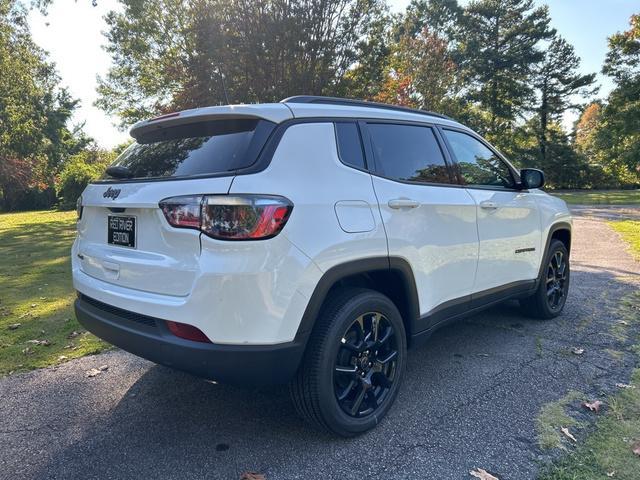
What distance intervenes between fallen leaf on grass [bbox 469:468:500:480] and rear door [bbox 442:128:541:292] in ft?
5.14

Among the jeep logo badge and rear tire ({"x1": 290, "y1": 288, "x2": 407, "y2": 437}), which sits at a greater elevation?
the jeep logo badge

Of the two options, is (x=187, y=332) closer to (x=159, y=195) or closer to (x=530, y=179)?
(x=159, y=195)

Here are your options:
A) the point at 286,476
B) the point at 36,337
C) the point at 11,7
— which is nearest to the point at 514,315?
Result: the point at 286,476

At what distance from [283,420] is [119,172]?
1.86 m

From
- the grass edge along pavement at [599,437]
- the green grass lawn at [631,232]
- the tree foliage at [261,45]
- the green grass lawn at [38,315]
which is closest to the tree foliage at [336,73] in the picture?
the tree foliage at [261,45]

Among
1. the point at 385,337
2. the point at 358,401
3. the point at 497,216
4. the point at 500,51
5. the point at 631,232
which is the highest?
the point at 500,51

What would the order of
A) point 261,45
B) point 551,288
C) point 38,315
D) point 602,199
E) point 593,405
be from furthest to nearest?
point 602,199
point 261,45
point 38,315
point 551,288
point 593,405

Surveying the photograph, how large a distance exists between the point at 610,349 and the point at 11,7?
2036 centimetres

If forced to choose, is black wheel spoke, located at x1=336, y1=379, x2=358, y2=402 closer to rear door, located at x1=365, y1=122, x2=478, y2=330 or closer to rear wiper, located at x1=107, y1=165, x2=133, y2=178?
rear door, located at x1=365, y1=122, x2=478, y2=330

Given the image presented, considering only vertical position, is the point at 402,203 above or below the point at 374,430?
above

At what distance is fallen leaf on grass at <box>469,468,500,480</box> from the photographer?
7.54 ft

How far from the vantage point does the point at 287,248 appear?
7.39 ft

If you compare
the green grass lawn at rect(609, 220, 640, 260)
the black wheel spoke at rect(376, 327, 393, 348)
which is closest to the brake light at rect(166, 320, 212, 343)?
the black wheel spoke at rect(376, 327, 393, 348)

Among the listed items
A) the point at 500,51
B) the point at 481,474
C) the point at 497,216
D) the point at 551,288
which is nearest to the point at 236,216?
the point at 481,474
